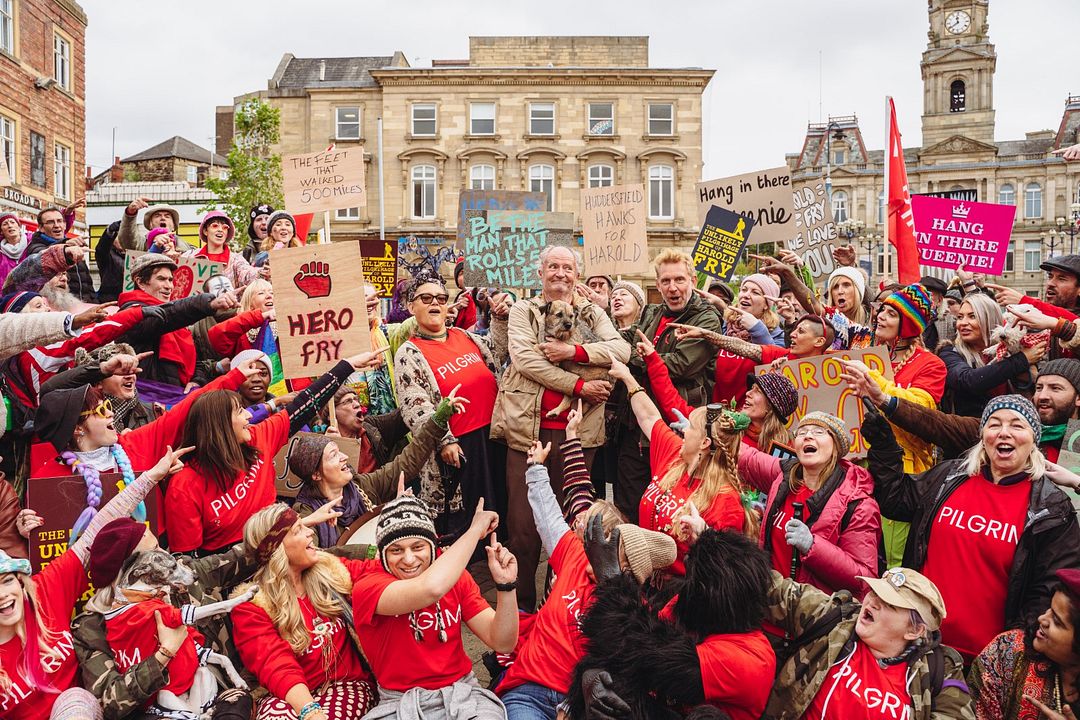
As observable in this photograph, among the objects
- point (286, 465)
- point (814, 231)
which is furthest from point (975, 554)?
point (814, 231)

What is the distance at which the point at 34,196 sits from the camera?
2594cm

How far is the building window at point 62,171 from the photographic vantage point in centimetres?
2806

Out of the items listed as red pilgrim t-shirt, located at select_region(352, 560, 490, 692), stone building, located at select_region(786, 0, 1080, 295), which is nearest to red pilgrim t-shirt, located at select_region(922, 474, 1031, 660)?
red pilgrim t-shirt, located at select_region(352, 560, 490, 692)

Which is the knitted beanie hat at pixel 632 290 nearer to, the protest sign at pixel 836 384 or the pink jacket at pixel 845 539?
the protest sign at pixel 836 384

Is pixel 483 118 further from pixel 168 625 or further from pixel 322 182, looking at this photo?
pixel 168 625

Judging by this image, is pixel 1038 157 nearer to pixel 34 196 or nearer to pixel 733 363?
pixel 34 196

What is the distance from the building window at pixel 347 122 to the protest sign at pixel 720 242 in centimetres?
3077

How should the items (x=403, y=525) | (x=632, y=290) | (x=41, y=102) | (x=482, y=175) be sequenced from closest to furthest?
(x=403, y=525), (x=632, y=290), (x=41, y=102), (x=482, y=175)

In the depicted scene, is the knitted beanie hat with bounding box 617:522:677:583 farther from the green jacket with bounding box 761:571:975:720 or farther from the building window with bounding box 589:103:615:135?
the building window with bounding box 589:103:615:135

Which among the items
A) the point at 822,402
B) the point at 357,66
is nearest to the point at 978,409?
the point at 822,402

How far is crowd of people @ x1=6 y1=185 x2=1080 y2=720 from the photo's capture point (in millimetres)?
3541

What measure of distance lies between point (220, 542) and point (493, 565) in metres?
1.63

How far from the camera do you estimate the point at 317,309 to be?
18.5 feet

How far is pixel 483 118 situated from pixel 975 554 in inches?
1376
